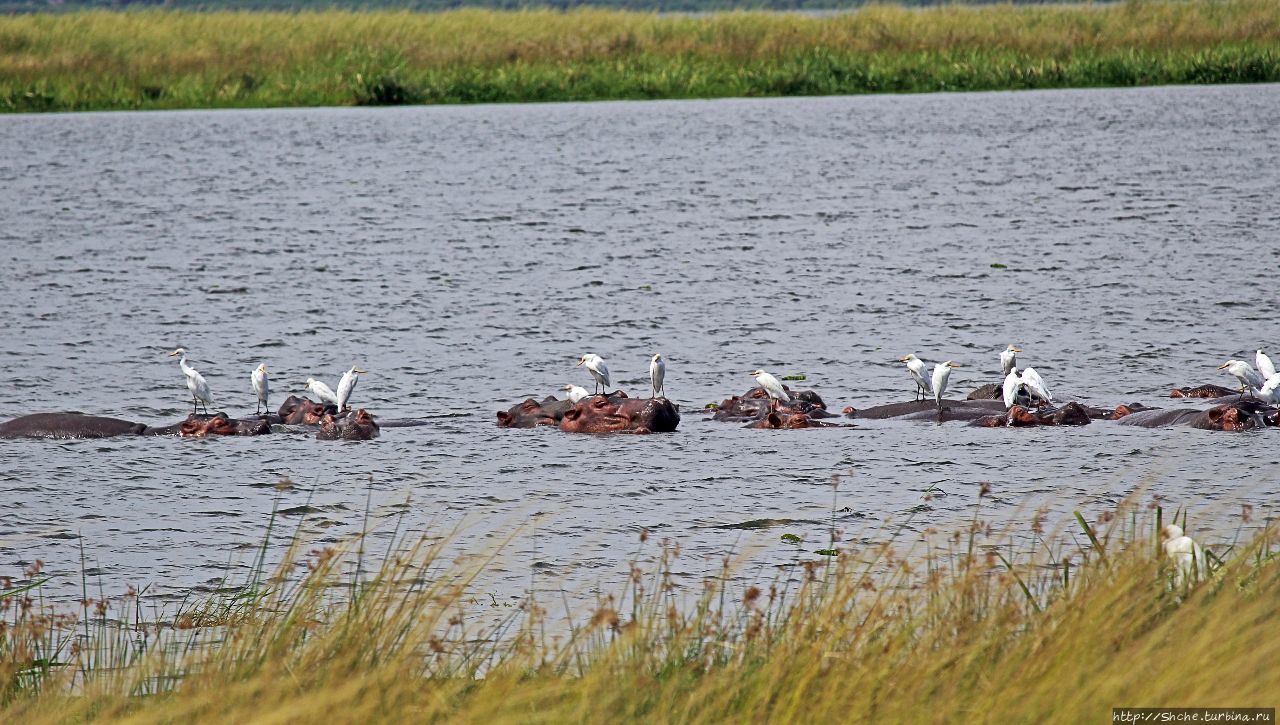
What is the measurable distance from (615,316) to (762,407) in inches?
259

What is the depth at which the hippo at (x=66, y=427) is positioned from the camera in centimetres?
1413

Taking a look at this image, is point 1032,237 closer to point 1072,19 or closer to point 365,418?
point 365,418

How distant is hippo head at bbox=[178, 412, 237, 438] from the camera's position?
14273 mm

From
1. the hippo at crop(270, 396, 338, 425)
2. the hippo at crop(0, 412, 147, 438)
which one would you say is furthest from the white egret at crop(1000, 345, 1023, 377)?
the hippo at crop(0, 412, 147, 438)

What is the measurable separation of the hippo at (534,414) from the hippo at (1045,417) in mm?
3292

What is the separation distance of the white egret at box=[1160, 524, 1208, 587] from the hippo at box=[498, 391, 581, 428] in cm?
726

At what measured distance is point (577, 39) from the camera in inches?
2080

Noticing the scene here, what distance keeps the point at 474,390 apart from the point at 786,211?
17.4 m

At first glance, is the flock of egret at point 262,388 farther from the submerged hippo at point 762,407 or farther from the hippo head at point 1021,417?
the hippo head at point 1021,417

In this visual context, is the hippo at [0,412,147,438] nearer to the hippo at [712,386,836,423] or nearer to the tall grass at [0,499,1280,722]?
the hippo at [712,386,836,423]

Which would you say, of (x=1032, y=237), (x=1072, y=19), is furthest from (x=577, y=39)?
(x=1032, y=237)

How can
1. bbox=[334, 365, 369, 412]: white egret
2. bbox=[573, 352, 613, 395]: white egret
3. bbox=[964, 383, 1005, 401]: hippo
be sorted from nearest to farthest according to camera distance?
bbox=[334, 365, 369, 412]: white egret < bbox=[964, 383, 1005, 401]: hippo < bbox=[573, 352, 613, 395]: white egret

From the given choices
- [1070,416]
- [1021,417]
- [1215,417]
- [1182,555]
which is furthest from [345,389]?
[1182,555]

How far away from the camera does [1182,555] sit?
24.1ft
